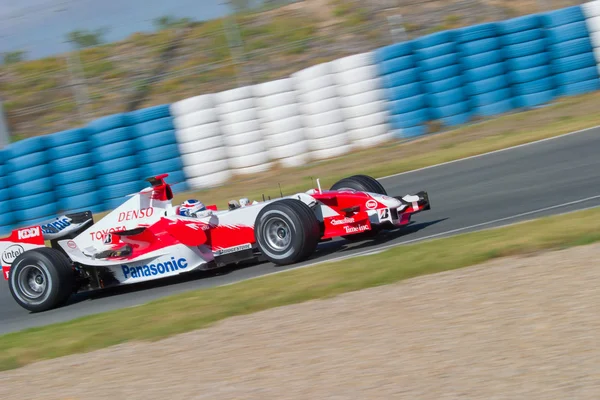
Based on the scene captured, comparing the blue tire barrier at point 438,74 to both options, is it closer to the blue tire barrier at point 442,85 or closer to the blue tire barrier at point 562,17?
the blue tire barrier at point 442,85

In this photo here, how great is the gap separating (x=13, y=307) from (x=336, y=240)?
3.88m

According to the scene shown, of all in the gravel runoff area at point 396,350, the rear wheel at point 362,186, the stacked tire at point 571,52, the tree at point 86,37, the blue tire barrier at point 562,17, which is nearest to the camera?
the gravel runoff area at point 396,350

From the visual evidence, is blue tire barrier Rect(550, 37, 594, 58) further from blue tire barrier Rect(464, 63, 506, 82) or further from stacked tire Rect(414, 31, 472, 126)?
stacked tire Rect(414, 31, 472, 126)

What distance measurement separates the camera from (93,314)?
8.52 meters

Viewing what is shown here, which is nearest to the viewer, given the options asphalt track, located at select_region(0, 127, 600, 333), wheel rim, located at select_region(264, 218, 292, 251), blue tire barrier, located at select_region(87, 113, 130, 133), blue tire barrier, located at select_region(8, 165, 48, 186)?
wheel rim, located at select_region(264, 218, 292, 251)

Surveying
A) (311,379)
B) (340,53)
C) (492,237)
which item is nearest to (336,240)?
(492,237)

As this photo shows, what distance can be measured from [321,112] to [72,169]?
178 inches

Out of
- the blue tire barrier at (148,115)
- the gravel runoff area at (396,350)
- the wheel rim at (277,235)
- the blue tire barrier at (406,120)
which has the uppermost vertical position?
the blue tire barrier at (148,115)

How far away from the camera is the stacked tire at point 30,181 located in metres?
15.2

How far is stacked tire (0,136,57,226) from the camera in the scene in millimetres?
15195

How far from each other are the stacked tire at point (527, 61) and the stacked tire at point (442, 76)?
2.69ft

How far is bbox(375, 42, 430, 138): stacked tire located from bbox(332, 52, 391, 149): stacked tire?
129 millimetres

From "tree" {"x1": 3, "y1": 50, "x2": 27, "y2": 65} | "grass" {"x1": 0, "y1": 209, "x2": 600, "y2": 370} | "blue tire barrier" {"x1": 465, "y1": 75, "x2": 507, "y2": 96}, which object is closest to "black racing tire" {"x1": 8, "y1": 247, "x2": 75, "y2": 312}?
"grass" {"x1": 0, "y1": 209, "x2": 600, "y2": 370}

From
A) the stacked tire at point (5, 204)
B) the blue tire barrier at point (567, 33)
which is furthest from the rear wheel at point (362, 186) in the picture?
the stacked tire at point (5, 204)
